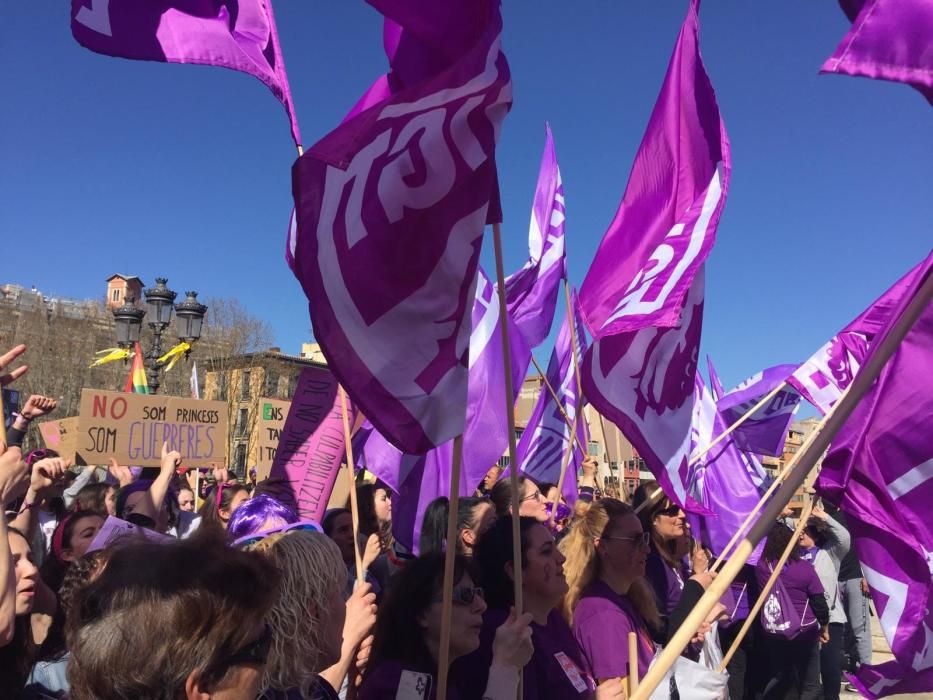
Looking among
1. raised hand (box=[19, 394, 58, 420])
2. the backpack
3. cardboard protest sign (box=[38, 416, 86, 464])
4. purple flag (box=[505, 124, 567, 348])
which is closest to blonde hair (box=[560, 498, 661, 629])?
the backpack

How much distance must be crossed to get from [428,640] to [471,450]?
2.81m

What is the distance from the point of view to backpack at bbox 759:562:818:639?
6.39 meters

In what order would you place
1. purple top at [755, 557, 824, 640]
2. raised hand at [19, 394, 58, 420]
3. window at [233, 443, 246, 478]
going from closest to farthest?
1. raised hand at [19, 394, 58, 420]
2. purple top at [755, 557, 824, 640]
3. window at [233, 443, 246, 478]

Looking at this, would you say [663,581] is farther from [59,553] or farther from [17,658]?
[17,658]

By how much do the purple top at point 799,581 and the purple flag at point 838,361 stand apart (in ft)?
5.61

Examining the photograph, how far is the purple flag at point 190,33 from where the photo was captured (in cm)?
415

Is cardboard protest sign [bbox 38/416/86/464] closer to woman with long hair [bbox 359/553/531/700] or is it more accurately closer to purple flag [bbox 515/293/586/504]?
purple flag [bbox 515/293/586/504]

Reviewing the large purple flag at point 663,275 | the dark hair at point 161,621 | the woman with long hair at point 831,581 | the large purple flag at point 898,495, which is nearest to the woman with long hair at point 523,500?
the large purple flag at point 663,275

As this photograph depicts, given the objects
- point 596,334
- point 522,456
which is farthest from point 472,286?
point 522,456

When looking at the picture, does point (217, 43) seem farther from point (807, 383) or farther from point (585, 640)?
point (807, 383)

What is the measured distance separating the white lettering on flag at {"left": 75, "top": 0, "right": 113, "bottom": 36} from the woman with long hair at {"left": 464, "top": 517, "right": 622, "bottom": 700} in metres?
3.18

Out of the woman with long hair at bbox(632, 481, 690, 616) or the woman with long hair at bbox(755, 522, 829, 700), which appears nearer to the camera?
the woman with long hair at bbox(632, 481, 690, 616)

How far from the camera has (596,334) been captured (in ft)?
13.8

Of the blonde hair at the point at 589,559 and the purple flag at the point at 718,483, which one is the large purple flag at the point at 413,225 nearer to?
the blonde hair at the point at 589,559
